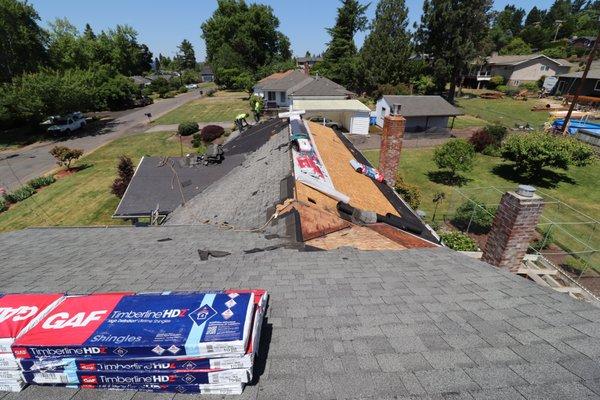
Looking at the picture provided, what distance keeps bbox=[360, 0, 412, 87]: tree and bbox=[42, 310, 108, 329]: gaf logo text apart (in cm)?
5417

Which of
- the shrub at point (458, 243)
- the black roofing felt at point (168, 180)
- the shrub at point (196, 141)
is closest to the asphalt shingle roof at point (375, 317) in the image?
the black roofing felt at point (168, 180)

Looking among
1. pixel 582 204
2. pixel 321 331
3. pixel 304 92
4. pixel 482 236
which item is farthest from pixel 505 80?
pixel 321 331

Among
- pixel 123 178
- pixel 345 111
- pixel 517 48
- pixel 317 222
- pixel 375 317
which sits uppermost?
pixel 517 48

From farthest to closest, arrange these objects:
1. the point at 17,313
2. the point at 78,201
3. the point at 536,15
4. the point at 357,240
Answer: the point at 536,15 → the point at 78,201 → the point at 357,240 → the point at 17,313

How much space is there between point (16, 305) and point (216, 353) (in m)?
2.81

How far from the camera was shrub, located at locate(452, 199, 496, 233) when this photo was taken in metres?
16.2

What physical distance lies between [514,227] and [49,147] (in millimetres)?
43771

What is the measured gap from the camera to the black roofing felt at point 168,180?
498 inches

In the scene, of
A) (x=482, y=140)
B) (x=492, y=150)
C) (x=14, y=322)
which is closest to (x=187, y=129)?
(x=482, y=140)

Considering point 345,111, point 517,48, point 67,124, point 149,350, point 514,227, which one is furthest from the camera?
point 517,48

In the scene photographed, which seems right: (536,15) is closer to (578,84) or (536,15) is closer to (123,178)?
(578,84)

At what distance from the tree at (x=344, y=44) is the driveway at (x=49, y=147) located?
32486mm

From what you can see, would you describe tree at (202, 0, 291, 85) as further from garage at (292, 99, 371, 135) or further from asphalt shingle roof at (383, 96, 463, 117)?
asphalt shingle roof at (383, 96, 463, 117)

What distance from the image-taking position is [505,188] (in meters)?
21.5
